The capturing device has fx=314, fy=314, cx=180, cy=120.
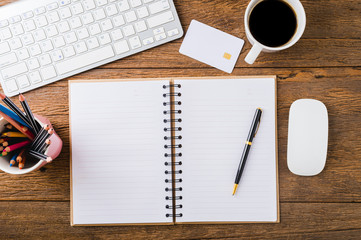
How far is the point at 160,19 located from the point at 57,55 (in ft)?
0.84

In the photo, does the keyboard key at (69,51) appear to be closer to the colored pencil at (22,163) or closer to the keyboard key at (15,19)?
the keyboard key at (15,19)

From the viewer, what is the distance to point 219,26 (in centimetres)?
76

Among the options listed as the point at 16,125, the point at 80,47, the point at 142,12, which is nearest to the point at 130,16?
the point at 142,12

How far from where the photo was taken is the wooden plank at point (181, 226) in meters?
0.76

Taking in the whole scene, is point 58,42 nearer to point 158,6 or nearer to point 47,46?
point 47,46

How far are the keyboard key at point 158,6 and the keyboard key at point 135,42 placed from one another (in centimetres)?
7

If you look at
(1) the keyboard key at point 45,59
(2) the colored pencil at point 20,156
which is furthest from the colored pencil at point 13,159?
(1) the keyboard key at point 45,59

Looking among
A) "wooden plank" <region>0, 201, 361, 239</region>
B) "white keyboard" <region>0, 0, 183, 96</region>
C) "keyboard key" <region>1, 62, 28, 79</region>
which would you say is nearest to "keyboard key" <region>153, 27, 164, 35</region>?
"white keyboard" <region>0, 0, 183, 96</region>

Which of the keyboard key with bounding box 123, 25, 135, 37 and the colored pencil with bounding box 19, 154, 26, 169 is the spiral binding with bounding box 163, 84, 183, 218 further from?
the colored pencil with bounding box 19, 154, 26, 169

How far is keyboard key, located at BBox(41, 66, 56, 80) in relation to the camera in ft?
2.43

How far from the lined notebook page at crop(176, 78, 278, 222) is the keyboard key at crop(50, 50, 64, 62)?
0.29 meters

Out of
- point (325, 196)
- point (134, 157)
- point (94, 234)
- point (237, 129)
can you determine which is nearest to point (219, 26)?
point (237, 129)

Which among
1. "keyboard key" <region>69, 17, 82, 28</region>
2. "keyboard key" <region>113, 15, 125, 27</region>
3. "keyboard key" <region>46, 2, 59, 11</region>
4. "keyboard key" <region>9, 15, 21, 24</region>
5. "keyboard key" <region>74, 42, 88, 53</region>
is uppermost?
"keyboard key" <region>46, 2, 59, 11</region>

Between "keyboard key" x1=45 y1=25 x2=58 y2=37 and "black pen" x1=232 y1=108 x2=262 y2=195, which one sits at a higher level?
"keyboard key" x1=45 y1=25 x2=58 y2=37
